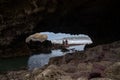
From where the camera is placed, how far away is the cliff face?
1650cm

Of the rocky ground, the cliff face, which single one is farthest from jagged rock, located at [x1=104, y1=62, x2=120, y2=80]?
the cliff face

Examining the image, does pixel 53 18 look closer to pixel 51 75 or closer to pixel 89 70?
pixel 89 70

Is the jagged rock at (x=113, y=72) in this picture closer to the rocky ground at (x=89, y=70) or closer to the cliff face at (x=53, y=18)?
the rocky ground at (x=89, y=70)

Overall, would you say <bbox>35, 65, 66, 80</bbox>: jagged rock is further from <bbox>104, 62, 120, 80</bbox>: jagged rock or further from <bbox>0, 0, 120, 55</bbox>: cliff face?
<bbox>0, 0, 120, 55</bbox>: cliff face

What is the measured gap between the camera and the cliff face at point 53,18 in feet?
54.1

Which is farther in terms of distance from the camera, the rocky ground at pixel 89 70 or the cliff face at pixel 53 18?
the cliff face at pixel 53 18

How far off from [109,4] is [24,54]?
7562mm

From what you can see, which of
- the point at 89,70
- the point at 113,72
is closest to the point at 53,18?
the point at 89,70

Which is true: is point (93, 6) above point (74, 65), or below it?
above

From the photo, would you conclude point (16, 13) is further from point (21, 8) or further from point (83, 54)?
point (83, 54)

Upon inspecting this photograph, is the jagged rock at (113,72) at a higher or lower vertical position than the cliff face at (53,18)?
lower

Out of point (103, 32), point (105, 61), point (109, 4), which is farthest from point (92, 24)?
point (105, 61)

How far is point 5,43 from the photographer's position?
1855cm

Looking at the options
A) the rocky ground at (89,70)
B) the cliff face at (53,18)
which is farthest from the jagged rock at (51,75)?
the cliff face at (53,18)
